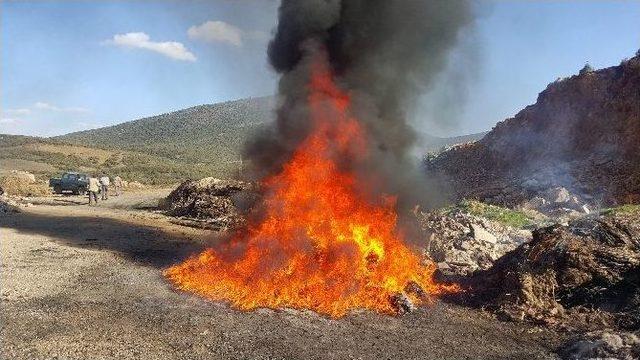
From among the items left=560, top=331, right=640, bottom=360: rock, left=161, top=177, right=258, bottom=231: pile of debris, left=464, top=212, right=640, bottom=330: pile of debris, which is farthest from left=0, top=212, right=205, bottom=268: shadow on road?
left=560, top=331, right=640, bottom=360: rock

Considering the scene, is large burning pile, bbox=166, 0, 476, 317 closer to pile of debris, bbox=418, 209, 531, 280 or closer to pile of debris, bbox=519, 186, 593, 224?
pile of debris, bbox=418, 209, 531, 280

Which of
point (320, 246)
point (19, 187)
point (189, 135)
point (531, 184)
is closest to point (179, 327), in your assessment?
point (320, 246)

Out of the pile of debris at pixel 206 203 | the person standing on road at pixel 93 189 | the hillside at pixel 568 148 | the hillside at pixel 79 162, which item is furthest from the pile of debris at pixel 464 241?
the hillside at pixel 79 162

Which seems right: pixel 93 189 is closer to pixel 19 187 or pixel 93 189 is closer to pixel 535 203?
pixel 19 187

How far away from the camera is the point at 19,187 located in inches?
1331

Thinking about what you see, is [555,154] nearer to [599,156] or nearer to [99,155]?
[599,156]

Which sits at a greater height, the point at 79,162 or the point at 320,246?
the point at 79,162

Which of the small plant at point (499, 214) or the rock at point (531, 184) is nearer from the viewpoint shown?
the small plant at point (499, 214)

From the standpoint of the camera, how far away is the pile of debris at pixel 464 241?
13500mm

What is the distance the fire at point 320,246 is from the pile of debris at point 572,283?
165cm

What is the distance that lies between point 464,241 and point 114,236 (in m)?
11.9

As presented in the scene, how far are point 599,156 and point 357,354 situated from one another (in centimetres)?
2324

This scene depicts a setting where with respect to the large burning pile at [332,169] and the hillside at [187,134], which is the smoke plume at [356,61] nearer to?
the large burning pile at [332,169]

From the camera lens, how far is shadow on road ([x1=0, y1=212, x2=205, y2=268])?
14.2m
